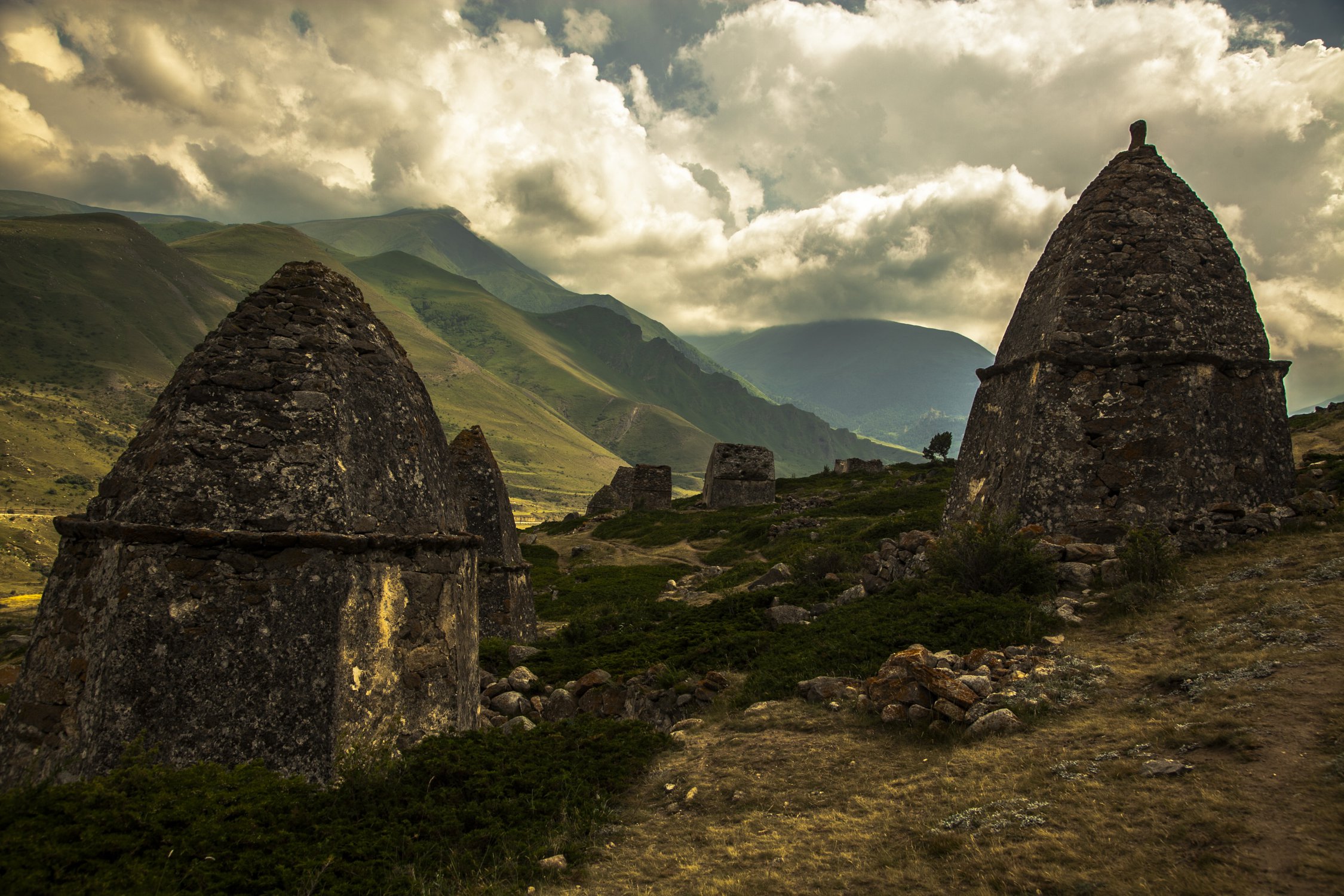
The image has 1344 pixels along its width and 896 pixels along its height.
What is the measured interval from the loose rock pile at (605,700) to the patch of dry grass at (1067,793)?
1.39 metres

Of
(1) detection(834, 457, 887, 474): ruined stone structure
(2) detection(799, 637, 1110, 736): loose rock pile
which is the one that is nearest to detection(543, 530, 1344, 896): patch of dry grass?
(2) detection(799, 637, 1110, 736): loose rock pile

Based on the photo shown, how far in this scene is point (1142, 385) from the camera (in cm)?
1023

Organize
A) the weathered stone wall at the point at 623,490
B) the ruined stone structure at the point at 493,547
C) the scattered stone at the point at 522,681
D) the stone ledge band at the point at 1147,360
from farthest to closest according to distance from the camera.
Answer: the weathered stone wall at the point at 623,490, the ruined stone structure at the point at 493,547, the stone ledge band at the point at 1147,360, the scattered stone at the point at 522,681

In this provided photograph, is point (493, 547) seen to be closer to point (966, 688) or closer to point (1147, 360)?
point (966, 688)

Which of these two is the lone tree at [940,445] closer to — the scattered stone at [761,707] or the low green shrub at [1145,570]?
the low green shrub at [1145,570]

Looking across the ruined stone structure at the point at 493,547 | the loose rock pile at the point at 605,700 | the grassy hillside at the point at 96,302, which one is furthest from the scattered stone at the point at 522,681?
the grassy hillside at the point at 96,302

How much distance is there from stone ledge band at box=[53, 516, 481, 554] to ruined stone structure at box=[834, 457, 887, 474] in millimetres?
38557

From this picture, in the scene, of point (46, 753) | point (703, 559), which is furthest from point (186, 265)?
point (46, 753)

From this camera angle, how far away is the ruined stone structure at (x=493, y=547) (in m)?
12.7

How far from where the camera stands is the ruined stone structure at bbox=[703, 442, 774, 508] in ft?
117

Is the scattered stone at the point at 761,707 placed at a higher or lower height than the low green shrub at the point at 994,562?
lower

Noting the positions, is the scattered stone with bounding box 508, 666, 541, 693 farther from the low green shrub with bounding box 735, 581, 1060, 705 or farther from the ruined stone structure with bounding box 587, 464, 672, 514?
the ruined stone structure with bounding box 587, 464, 672, 514

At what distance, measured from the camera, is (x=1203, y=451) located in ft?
33.0

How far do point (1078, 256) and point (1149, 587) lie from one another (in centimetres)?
617
